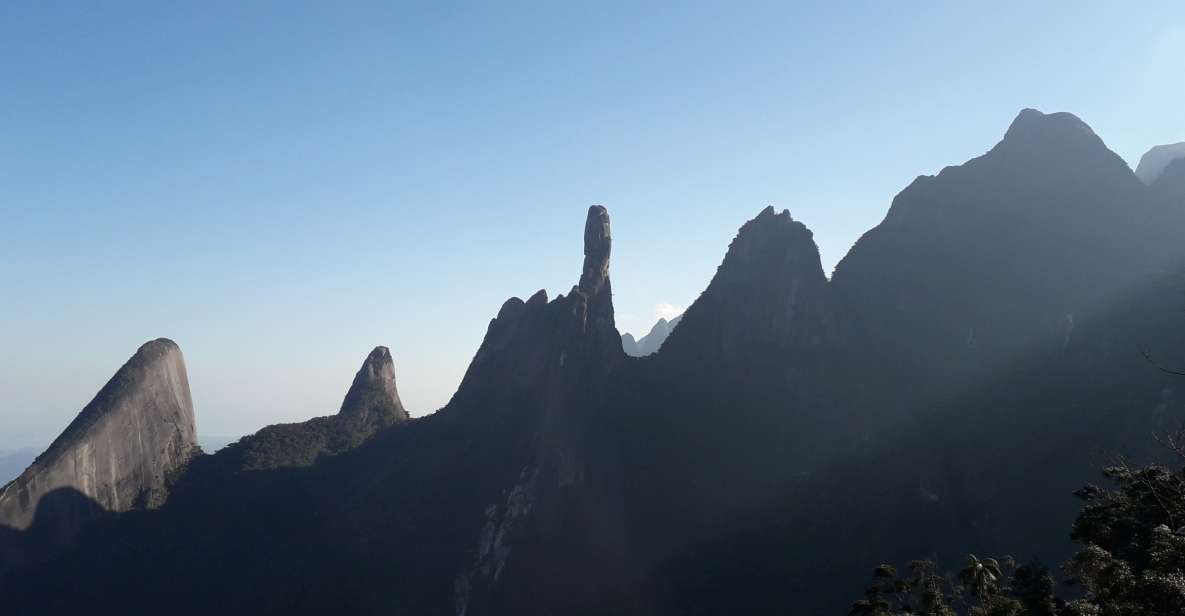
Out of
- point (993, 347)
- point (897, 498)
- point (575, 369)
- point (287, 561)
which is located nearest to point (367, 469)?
point (287, 561)

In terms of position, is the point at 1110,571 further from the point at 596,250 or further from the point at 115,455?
the point at 115,455

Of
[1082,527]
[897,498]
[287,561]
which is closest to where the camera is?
[1082,527]

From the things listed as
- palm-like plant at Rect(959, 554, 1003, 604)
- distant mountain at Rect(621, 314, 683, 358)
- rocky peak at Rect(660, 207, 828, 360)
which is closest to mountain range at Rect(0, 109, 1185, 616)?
rocky peak at Rect(660, 207, 828, 360)

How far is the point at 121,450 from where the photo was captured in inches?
2648

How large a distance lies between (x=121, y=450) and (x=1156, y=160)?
12235cm

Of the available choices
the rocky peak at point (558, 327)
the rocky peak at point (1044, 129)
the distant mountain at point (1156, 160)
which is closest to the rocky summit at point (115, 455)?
the rocky peak at point (558, 327)

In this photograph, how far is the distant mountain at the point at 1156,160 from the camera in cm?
9275

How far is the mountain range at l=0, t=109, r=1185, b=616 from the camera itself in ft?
167

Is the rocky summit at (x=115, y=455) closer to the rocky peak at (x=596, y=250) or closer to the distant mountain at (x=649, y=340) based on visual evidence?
the rocky peak at (x=596, y=250)

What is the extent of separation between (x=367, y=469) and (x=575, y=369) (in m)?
25.1

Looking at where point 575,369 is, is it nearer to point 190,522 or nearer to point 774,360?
point 774,360

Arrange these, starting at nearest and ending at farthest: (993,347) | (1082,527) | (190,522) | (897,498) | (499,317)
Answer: (1082,527) → (897,498) → (993,347) → (190,522) → (499,317)

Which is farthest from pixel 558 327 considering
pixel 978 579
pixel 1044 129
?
pixel 1044 129

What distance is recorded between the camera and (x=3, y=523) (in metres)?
58.8
